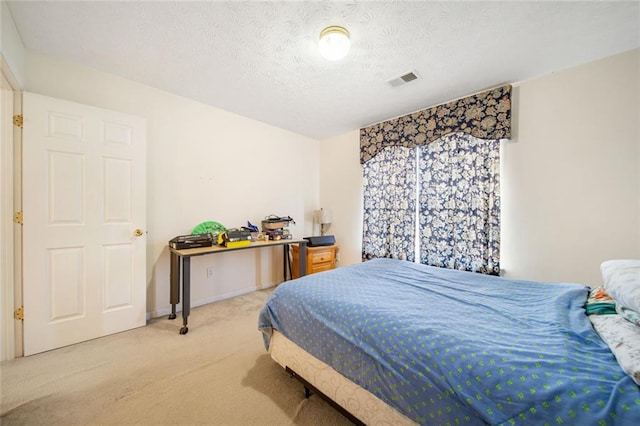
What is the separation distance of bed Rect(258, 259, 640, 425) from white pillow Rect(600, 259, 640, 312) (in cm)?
18

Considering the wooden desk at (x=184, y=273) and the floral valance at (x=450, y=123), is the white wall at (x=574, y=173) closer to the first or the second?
the floral valance at (x=450, y=123)

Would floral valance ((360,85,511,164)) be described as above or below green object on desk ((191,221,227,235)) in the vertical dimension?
above

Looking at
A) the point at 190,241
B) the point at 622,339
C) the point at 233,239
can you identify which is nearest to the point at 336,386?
the point at 622,339

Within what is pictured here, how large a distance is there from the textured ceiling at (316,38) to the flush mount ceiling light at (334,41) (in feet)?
0.15

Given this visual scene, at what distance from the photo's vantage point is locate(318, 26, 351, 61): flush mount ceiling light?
1.68 m

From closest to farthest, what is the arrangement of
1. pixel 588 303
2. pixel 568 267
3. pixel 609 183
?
pixel 588 303, pixel 609 183, pixel 568 267

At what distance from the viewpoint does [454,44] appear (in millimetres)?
1856

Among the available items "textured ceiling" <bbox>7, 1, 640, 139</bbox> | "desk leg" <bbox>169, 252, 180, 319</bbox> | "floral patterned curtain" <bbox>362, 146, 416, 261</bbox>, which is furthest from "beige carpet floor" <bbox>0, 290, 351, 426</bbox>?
"textured ceiling" <bbox>7, 1, 640, 139</bbox>

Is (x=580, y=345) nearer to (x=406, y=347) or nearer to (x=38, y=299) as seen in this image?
(x=406, y=347)

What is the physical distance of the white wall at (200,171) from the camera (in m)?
2.28

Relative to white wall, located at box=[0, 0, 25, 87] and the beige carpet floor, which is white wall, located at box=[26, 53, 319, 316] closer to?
white wall, located at box=[0, 0, 25, 87]

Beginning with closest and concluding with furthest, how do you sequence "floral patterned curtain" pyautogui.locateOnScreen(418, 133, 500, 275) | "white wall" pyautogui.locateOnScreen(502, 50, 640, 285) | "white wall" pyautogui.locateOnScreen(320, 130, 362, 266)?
"white wall" pyautogui.locateOnScreen(502, 50, 640, 285) → "floral patterned curtain" pyautogui.locateOnScreen(418, 133, 500, 275) → "white wall" pyautogui.locateOnScreen(320, 130, 362, 266)

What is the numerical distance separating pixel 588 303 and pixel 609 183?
149cm

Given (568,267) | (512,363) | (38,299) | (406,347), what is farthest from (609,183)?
(38,299)
